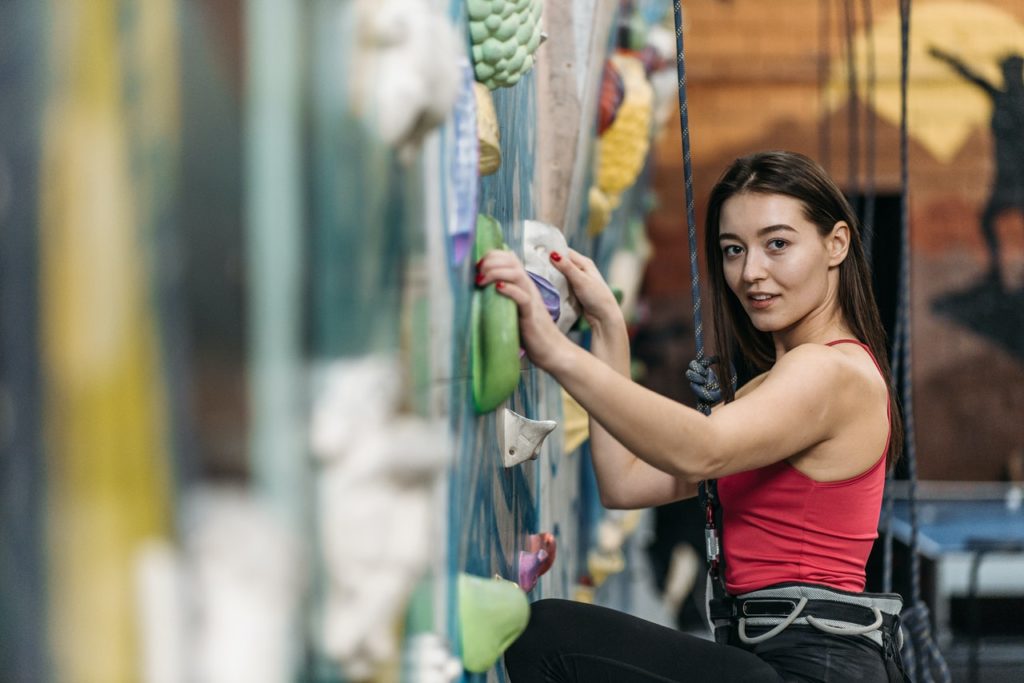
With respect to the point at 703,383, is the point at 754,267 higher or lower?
higher

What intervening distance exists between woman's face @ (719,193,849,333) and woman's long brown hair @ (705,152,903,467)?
2 cm

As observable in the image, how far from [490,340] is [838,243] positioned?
1.79 feet

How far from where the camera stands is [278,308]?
0.63 metres

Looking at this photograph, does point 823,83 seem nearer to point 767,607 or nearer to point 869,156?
point 869,156

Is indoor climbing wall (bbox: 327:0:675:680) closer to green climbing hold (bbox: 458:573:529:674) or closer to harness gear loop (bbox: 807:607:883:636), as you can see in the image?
green climbing hold (bbox: 458:573:529:674)

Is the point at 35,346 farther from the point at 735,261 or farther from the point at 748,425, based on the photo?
the point at 735,261

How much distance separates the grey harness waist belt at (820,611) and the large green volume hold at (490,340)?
0.45 m

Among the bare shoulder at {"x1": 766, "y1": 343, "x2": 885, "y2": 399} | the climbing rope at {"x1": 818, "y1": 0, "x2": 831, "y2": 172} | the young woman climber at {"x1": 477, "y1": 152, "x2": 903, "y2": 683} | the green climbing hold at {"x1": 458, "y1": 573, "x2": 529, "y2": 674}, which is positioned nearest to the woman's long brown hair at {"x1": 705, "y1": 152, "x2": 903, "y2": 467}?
the young woman climber at {"x1": 477, "y1": 152, "x2": 903, "y2": 683}

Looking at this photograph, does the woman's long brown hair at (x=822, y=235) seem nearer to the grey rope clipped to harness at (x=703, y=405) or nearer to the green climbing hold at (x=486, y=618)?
the grey rope clipped to harness at (x=703, y=405)

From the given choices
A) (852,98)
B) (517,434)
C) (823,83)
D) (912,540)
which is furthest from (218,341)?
(823,83)

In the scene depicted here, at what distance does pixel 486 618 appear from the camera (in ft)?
3.58

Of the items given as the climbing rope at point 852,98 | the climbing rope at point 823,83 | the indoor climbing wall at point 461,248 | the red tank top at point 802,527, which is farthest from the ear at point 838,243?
the climbing rope at point 823,83

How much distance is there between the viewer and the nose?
1.41 m

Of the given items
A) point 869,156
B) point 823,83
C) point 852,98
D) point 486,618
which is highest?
point 823,83
